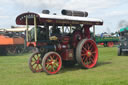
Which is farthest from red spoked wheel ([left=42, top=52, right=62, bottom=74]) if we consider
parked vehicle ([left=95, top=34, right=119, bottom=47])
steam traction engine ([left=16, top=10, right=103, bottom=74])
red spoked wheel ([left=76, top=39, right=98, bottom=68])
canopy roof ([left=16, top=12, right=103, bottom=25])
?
parked vehicle ([left=95, top=34, right=119, bottom=47])

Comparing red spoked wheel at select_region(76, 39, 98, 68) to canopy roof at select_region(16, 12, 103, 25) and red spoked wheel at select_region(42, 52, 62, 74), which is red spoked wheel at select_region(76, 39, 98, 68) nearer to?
canopy roof at select_region(16, 12, 103, 25)

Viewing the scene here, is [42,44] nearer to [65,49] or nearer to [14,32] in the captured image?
[65,49]

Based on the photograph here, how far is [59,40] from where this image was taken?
24.1ft

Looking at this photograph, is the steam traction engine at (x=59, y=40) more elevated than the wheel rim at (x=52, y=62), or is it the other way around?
the steam traction engine at (x=59, y=40)

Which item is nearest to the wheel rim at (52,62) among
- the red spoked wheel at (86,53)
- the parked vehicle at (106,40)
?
the red spoked wheel at (86,53)

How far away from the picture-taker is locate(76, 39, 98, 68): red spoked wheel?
7332mm

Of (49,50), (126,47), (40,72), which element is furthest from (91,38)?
(126,47)

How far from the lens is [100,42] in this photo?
26.6 meters

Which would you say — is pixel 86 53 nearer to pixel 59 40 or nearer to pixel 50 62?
pixel 59 40

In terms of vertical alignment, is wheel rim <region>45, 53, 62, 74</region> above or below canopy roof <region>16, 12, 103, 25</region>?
below

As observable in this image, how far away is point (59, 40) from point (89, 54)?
135cm

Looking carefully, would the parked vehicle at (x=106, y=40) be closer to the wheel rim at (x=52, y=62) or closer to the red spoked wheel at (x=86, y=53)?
the red spoked wheel at (x=86, y=53)

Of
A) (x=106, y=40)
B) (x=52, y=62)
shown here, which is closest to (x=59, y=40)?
(x=52, y=62)

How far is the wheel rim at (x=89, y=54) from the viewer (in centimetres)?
766
